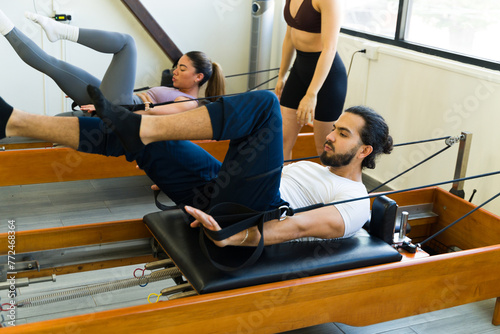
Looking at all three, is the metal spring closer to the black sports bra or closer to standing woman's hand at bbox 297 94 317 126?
standing woman's hand at bbox 297 94 317 126

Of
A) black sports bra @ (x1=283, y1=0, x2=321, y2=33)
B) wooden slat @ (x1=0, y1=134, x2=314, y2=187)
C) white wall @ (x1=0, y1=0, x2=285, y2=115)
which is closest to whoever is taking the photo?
black sports bra @ (x1=283, y1=0, x2=321, y2=33)

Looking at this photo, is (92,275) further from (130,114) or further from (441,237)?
(441,237)

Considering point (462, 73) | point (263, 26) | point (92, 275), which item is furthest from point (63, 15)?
point (462, 73)

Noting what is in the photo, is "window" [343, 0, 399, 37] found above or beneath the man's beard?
above

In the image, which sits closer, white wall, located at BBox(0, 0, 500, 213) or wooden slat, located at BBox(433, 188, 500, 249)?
wooden slat, located at BBox(433, 188, 500, 249)

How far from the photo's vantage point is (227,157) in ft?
6.56

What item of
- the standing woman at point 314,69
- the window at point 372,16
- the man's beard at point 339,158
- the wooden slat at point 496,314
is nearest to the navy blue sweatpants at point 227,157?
the man's beard at point 339,158

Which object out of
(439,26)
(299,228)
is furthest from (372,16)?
(299,228)

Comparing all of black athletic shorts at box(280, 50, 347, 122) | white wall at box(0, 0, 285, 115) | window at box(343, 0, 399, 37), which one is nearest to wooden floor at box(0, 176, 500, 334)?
black athletic shorts at box(280, 50, 347, 122)

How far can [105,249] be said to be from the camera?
2.33m

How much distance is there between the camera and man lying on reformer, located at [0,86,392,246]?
171cm

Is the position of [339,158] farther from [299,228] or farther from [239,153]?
[239,153]

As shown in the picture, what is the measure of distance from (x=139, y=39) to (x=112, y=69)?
6.00 ft

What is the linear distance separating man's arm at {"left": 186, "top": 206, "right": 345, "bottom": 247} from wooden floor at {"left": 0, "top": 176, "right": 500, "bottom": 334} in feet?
1.22
